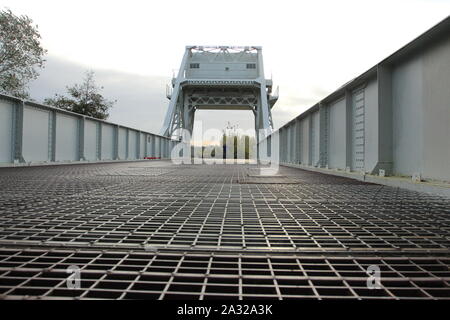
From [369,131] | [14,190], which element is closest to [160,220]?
[14,190]

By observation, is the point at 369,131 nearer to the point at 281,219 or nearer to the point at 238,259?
the point at 281,219

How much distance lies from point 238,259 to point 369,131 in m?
6.54

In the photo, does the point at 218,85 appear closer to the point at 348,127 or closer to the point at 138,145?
the point at 138,145

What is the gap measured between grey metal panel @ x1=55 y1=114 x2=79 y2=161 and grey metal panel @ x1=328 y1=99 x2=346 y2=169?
10.3 meters

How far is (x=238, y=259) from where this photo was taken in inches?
76.0

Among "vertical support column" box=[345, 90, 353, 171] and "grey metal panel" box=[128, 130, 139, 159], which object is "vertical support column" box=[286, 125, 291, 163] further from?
"grey metal panel" box=[128, 130, 139, 159]

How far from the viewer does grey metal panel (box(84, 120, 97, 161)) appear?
15898 millimetres

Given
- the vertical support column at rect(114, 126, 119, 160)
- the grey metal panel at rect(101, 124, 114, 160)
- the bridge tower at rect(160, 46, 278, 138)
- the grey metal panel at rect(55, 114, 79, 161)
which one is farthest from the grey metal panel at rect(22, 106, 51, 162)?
the bridge tower at rect(160, 46, 278, 138)

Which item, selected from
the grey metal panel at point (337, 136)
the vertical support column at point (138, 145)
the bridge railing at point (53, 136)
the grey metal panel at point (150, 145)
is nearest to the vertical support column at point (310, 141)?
the grey metal panel at point (337, 136)

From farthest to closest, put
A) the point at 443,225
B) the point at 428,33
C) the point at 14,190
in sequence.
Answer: the point at 428,33
the point at 14,190
the point at 443,225

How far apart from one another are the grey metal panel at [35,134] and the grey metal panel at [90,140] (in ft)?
9.85

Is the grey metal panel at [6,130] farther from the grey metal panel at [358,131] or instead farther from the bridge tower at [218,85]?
the bridge tower at [218,85]

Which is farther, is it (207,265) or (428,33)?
(428,33)
